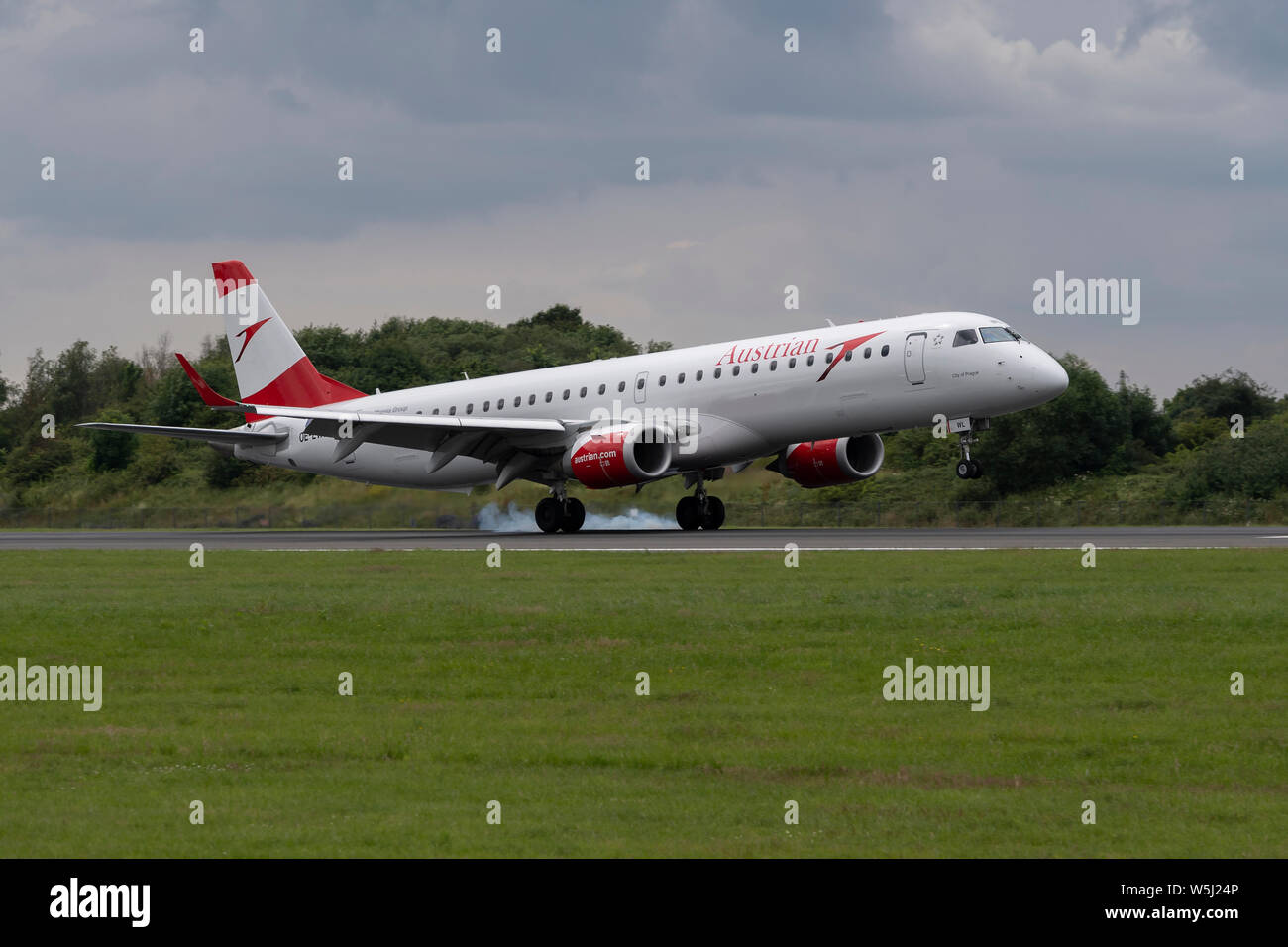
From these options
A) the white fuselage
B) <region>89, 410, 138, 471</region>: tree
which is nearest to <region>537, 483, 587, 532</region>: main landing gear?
the white fuselage

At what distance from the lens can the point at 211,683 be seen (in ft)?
51.4

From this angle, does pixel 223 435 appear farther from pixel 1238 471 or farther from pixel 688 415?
pixel 1238 471

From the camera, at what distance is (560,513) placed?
4447cm

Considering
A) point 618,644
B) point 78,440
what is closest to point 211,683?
point 618,644

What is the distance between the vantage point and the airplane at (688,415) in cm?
3738

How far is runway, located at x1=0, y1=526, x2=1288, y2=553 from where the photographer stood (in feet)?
111

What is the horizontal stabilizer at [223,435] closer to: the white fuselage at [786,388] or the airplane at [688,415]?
the airplane at [688,415]

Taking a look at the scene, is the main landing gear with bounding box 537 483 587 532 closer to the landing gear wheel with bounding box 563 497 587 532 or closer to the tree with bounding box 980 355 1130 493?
the landing gear wheel with bounding box 563 497 587 532

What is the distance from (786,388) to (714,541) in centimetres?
461

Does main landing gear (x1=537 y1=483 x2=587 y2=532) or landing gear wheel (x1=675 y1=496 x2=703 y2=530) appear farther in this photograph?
landing gear wheel (x1=675 y1=496 x2=703 y2=530)

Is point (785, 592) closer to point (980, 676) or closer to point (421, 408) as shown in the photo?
point (980, 676)

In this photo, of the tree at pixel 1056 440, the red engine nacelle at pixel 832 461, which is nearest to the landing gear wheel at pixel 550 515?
the red engine nacelle at pixel 832 461

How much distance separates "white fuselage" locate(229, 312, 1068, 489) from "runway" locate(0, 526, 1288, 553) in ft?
8.49
